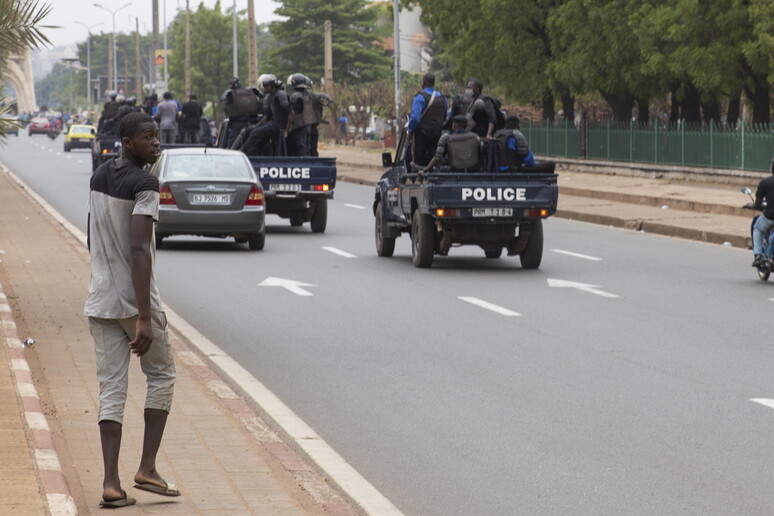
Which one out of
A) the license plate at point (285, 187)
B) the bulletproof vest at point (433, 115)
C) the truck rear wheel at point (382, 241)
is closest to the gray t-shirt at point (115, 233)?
the bulletproof vest at point (433, 115)

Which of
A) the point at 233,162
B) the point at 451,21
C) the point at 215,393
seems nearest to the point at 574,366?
the point at 215,393

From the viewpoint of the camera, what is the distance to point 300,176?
24703 millimetres

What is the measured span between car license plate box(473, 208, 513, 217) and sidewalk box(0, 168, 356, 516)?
6280 mm

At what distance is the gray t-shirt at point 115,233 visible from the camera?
6641 mm

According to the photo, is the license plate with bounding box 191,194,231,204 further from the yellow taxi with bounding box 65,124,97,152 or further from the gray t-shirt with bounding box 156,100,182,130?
the yellow taxi with bounding box 65,124,97,152

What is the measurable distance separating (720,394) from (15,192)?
26.5m

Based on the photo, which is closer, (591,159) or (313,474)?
(313,474)

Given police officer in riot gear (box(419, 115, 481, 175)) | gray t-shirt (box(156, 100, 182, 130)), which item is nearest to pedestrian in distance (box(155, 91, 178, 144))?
gray t-shirt (box(156, 100, 182, 130))

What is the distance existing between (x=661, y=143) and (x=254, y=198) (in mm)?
21474

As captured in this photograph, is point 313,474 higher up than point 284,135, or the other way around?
point 284,135

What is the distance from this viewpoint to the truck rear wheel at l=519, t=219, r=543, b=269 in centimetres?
1914

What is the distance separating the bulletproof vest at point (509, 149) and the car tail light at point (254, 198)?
389 centimetres

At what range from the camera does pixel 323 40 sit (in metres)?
101

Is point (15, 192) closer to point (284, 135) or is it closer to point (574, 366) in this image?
point (284, 135)
